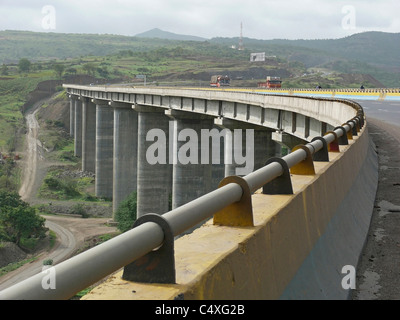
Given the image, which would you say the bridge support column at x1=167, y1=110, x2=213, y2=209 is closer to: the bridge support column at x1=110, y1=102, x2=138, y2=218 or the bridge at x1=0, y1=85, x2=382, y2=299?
the bridge support column at x1=110, y1=102, x2=138, y2=218

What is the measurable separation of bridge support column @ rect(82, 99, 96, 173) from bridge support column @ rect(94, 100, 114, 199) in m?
12.6

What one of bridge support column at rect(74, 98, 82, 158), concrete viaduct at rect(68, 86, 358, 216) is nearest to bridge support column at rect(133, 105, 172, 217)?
concrete viaduct at rect(68, 86, 358, 216)

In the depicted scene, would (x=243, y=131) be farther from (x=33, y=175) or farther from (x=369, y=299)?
(x=33, y=175)

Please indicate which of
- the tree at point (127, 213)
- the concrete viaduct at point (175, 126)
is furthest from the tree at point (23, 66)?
the tree at point (127, 213)

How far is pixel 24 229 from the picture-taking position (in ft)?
179

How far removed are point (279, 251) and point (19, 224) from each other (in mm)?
52547

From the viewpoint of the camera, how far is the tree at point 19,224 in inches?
2146

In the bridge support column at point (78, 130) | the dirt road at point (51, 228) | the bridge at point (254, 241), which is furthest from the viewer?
the bridge support column at point (78, 130)

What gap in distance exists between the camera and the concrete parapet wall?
3453mm

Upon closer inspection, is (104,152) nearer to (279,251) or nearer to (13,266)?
(13,266)

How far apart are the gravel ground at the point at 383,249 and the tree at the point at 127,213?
4349 cm

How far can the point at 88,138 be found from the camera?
86562mm

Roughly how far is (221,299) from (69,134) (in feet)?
387

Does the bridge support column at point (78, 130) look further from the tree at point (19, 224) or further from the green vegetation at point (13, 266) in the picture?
the green vegetation at point (13, 266)
